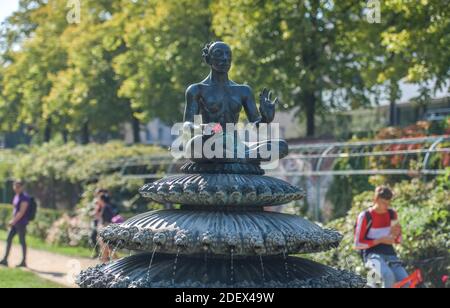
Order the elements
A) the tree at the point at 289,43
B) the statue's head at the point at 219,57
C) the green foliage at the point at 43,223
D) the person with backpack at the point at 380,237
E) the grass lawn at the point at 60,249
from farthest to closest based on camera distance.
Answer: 1. the green foliage at the point at 43,223
2. the tree at the point at 289,43
3. the grass lawn at the point at 60,249
4. the person with backpack at the point at 380,237
5. the statue's head at the point at 219,57

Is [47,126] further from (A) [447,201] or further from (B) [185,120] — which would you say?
(B) [185,120]

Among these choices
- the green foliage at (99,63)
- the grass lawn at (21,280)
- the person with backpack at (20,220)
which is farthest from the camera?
the green foliage at (99,63)

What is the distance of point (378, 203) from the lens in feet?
32.2

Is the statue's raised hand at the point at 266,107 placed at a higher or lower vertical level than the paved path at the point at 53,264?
higher

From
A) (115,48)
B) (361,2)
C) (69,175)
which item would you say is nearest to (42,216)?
(69,175)

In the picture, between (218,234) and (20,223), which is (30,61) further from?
(218,234)

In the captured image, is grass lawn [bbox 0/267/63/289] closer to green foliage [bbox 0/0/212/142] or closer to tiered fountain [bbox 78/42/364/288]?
tiered fountain [bbox 78/42/364/288]

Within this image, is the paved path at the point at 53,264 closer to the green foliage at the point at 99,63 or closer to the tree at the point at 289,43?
the tree at the point at 289,43

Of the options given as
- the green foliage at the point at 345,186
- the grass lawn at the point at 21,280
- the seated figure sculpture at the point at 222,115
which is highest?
the seated figure sculpture at the point at 222,115

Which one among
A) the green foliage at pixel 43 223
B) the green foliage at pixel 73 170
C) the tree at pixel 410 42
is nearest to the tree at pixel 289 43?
the tree at pixel 410 42

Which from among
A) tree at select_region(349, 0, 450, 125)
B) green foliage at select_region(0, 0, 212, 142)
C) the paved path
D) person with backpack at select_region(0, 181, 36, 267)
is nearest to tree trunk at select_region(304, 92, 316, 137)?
green foliage at select_region(0, 0, 212, 142)

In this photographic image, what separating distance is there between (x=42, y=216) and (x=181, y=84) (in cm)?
623

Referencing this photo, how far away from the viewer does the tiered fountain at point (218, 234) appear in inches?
211

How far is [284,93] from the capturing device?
2350 centimetres
